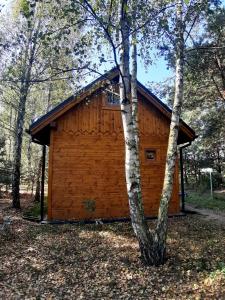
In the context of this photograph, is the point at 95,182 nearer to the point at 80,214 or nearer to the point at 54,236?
the point at 80,214

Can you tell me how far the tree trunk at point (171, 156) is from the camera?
7188mm

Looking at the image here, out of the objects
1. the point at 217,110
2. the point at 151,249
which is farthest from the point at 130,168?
the point at 217,110

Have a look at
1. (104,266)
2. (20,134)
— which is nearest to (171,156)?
(104,266)

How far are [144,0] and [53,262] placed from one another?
646cm

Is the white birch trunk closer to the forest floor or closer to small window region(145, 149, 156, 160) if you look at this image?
the forest floor

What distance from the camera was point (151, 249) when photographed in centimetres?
715

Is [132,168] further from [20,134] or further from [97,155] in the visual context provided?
[20,134]

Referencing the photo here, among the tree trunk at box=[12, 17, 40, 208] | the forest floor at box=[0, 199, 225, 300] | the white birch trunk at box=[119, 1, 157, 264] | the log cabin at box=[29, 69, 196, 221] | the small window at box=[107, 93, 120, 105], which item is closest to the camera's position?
the forest floor at box=[0, 199, 225, 300]

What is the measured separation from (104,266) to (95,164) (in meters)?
5.74

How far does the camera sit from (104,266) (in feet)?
23.8

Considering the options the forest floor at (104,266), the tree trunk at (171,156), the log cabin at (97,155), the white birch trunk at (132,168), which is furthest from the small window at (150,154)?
the white birch trunk at (132,168)

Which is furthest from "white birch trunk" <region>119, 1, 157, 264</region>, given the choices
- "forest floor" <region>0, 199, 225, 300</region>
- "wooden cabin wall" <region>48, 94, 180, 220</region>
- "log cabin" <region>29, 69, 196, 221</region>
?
"wooden cabin wall" <region>48, 94, 180, 220</region>

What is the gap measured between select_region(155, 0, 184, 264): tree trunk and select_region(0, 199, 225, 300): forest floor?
615 millimetres

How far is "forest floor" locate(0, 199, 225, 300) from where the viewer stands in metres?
6.04
